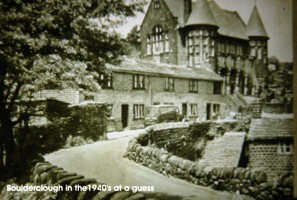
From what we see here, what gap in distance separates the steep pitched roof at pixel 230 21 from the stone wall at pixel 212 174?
1.17 metres

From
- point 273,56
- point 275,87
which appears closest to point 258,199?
point 275,87

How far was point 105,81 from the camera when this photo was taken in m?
4.23

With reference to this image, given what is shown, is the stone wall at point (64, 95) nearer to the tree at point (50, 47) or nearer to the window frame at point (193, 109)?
the tree at point (50, 47)

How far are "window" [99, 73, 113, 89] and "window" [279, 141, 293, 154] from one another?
1.94 metres

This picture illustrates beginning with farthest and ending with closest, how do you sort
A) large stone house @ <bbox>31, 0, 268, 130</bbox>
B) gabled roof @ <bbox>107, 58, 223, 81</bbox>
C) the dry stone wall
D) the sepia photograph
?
1. gabled roof @ <bbox>107, 58, 223, 81</bbox>
2. large stone house @ <bbox>31, 0, 268, 130</bbox>
3. the sepia photograph
4. the dry stone wall

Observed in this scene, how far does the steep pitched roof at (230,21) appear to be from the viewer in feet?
13.3

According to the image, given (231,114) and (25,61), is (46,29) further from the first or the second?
(231,114)

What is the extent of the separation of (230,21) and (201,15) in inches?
13.1

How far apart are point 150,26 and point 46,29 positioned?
118 cm

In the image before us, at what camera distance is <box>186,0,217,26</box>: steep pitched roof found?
4.16 metres

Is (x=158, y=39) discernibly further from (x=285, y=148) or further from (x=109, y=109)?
(x=285, y=148)

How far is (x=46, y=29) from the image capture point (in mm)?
4188

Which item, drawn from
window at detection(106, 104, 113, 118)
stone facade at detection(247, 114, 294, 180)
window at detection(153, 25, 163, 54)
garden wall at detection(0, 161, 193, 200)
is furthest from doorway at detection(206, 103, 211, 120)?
window at detection(106, 104, 113, 118)

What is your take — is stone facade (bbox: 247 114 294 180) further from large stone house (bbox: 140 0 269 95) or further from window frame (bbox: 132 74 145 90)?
window frame (bbox: 132 74 145 90)
